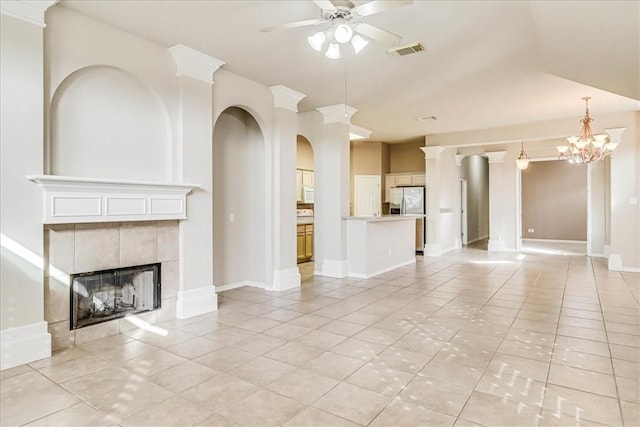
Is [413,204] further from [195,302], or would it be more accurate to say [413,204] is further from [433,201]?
[195,302]

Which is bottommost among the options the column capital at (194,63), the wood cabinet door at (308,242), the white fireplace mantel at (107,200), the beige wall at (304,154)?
the wood cabinet door at (308,242)

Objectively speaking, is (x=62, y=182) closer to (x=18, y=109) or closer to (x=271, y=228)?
(x=18, y=109)

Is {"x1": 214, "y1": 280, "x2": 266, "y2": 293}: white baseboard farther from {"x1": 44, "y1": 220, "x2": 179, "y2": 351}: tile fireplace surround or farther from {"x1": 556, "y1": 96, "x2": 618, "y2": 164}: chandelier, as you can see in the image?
{"x1": 556, "y1": 96, "x2": 618, "y2": 164}: chandelier

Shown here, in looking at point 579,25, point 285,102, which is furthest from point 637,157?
point 285,102

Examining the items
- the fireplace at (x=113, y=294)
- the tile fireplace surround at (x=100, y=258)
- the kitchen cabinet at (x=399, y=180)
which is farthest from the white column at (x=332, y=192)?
the kitchen cabinet at (x=399, y=180)

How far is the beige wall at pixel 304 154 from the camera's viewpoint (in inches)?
321

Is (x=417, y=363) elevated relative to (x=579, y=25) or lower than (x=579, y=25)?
lower

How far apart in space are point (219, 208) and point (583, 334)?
4.36 m

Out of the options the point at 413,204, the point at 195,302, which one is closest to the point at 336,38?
the point at 195,302

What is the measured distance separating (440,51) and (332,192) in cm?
280

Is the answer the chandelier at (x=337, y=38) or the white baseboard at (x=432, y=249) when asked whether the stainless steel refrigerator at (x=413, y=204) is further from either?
the chandelier at (x=337, y=38)

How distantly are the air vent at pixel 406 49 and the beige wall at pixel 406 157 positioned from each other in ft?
19.8

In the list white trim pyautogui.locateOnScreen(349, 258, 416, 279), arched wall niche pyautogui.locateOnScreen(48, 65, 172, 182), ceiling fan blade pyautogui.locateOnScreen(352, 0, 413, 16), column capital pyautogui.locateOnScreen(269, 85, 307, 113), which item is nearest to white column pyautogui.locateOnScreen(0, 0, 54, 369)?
arched wall niche pyautogui.locateOnScreen(48, 65, 172, 182)

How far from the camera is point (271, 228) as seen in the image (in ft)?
16.9
